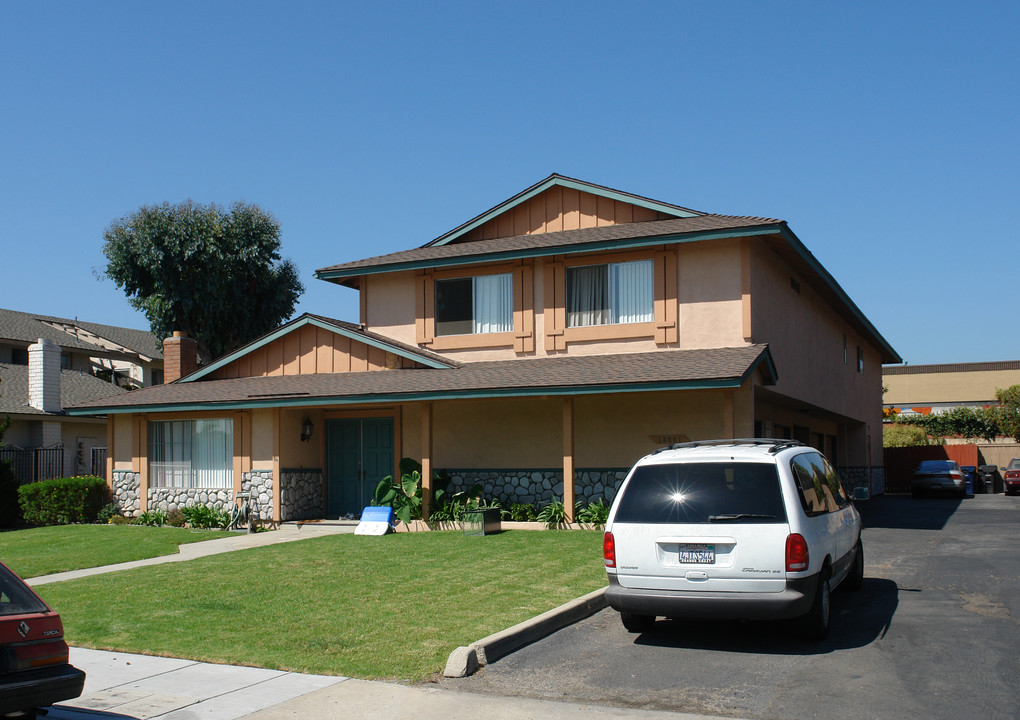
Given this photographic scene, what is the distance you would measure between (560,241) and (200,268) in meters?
25.1

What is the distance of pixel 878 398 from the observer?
1447 inches

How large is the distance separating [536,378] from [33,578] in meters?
8.96

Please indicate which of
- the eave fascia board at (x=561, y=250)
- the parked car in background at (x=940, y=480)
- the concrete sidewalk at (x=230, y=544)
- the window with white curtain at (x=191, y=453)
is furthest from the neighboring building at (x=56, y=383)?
the parked car in background at (x=940, y=480)

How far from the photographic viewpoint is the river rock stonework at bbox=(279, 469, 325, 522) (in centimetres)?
1984

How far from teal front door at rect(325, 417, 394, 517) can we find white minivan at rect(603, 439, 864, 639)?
12.3 m

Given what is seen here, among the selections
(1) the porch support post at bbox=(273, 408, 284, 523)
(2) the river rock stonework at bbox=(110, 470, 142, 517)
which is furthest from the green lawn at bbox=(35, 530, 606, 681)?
(2) the river rock stonework at bbox=(110, 470, 142, 517)

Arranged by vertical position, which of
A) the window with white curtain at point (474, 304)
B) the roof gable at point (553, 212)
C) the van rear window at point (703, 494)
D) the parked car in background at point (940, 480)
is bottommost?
the parked car in background at point (940, 480)

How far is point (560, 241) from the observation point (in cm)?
1956

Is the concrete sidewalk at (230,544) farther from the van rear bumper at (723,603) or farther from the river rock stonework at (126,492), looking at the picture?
the van rear bumper at (723,603)

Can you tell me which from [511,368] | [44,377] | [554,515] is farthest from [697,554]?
[44,377]

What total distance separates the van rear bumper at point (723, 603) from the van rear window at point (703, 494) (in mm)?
621

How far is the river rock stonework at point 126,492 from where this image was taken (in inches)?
859

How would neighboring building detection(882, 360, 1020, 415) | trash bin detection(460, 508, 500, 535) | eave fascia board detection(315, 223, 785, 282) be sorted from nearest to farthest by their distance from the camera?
trash bin detection(460, 508, 500, 535) → eave fascia board detection(315, 223, 785, 282) → neighboring building detection(882, 360, 1020, 415)

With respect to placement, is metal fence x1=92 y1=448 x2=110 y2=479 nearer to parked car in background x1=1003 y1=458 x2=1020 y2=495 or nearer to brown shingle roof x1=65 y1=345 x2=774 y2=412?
brown shingle roof x1=65 y1=345 x2=774 y2=412
